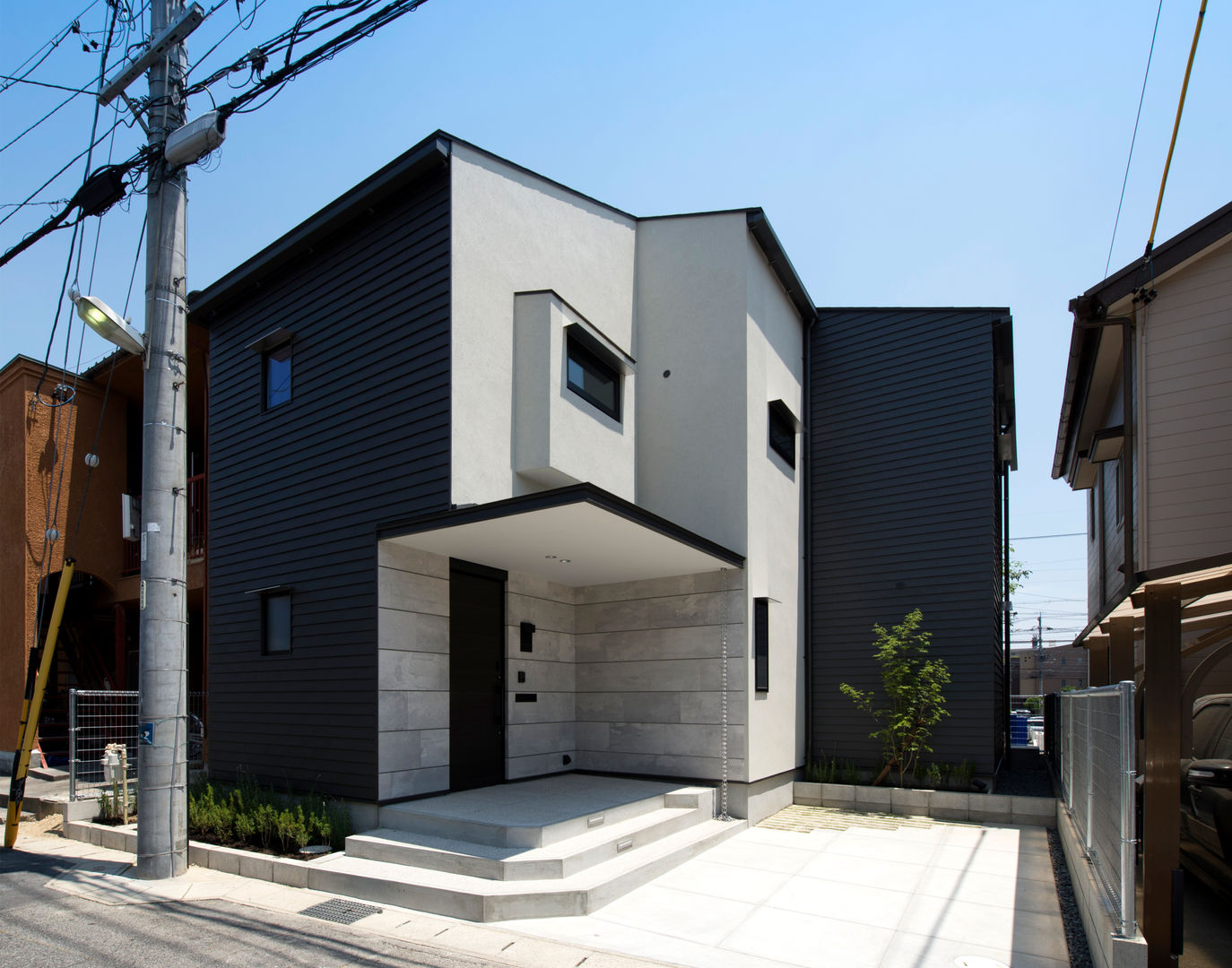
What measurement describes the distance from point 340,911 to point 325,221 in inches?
272

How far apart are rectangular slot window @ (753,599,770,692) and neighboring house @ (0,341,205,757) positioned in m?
8.01

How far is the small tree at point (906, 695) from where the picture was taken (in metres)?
10.4

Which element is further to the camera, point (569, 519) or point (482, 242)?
point (482, 242)

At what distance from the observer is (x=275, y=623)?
9.59m

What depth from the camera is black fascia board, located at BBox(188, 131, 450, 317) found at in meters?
8.44

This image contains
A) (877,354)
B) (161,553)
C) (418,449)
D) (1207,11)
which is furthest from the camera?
(877,354)

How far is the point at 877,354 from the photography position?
12.2 metres

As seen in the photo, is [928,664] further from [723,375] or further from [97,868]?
[97,868]

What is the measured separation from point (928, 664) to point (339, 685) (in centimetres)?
716

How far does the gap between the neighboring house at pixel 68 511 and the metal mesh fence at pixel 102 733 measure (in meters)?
0.68

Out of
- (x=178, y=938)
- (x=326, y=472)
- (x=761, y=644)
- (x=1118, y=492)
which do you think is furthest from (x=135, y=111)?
(x=1118, y=492)

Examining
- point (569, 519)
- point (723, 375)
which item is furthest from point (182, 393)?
point (723, 375)

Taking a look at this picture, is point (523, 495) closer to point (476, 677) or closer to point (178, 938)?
point (476, 677)

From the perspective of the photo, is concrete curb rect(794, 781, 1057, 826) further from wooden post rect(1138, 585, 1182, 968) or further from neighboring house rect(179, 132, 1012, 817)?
wooden post rect(1138, 585, 1182, 968)
